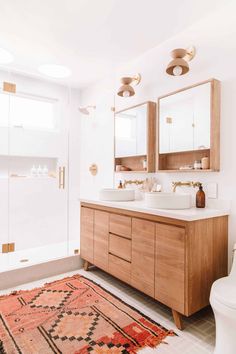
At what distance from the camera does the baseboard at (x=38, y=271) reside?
2312 millimetres

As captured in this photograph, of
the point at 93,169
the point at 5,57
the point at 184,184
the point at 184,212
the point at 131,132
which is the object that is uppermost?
the point at 5,57

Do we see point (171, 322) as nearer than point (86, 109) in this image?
Yes

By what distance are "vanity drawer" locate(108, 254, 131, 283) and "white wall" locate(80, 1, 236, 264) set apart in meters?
0.83

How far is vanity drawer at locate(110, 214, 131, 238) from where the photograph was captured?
2074 millimetres

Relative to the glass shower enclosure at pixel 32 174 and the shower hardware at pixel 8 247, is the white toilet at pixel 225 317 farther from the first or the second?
the shower hardware at pixel 8 247

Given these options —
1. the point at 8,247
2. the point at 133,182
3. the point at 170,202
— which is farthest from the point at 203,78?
the point at 8,247

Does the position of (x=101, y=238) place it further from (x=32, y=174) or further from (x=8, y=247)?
(x=32, y=174)

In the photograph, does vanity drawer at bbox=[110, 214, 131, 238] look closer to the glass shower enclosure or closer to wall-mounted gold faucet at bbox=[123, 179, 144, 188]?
wall-mounted gold faucet at bbox=[123, 179, 144, 188]

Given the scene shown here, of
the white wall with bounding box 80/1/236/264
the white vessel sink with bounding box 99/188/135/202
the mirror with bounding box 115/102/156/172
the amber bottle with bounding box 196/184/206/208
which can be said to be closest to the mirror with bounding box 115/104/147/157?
the mirror with bounding box 115/102/156/172

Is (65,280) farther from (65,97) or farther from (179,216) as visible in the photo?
(65,97)

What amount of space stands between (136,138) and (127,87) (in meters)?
0.56

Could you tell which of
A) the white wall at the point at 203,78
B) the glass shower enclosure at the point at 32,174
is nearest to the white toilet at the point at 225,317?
the white wall at the point at 203,78

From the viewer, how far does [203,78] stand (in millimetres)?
2051

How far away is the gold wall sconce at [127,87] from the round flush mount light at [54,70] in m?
0.86
